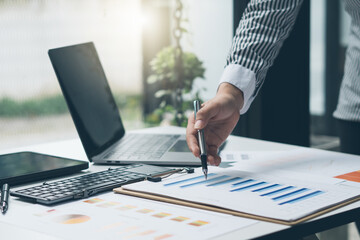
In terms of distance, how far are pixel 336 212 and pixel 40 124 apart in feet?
8.67

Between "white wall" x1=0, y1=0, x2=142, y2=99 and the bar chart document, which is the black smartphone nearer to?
the bar chart document

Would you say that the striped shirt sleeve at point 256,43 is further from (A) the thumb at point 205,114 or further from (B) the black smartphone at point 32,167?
(B) the black smartphone at point 32,167

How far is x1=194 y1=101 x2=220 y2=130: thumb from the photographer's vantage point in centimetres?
103

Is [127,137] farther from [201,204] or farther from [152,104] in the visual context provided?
[152,104]

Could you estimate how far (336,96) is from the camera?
120 inches

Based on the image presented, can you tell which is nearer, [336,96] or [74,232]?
[74,232]

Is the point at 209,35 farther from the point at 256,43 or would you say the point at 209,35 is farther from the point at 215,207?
the point at 215,207

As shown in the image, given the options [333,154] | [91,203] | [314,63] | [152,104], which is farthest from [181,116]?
[91,203]

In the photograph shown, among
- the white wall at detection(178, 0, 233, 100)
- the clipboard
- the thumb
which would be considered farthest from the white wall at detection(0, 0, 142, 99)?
the clipboard

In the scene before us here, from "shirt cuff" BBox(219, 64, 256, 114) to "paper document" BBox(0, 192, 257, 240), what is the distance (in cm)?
45

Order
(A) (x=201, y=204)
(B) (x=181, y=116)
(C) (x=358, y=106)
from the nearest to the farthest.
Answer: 1. (A) (x=201, y=204)
2. (C) (x=358, y=106)
3. (B) (x=181, y=116)

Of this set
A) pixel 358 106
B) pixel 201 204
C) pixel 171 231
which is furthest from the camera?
pixel 358 106

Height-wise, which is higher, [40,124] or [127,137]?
[127,137]

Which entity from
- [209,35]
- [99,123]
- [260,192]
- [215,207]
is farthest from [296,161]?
[209,35]
